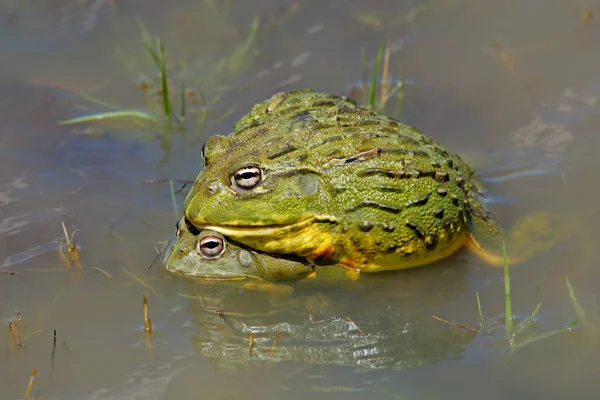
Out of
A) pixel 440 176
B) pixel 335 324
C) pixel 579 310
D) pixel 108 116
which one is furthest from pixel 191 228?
pixel 579 310

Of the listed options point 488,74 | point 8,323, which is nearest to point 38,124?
point 8,323

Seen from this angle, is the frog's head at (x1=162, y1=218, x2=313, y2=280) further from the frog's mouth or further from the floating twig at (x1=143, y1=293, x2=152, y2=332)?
the floating twig at (x1=143, y1=293, x2=152, y2=332)

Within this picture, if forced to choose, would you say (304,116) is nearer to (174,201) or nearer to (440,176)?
(440,176)

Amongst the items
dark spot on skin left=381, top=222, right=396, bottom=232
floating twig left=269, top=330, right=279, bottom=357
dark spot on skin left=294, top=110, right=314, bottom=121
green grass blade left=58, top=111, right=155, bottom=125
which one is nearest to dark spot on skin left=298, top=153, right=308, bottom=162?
dark spot on skin left=294, top=110, right=314, bottom=121

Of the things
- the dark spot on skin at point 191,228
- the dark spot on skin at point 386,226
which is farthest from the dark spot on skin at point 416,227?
the dark spot on skin at point 191,228

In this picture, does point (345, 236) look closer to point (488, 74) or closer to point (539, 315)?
point (539, 315)
